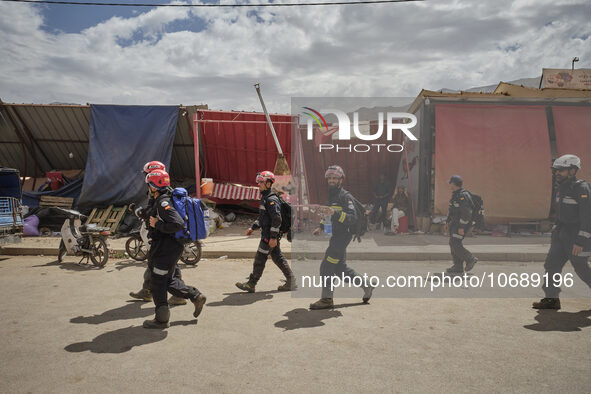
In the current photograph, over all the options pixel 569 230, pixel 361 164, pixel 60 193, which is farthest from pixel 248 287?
pixel 60 193

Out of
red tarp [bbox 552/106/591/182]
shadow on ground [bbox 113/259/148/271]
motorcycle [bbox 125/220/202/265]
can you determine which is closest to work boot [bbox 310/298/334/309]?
motorcycle [bbox 125/220/202/265]

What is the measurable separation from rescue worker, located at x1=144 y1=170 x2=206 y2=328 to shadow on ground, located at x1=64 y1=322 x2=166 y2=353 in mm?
162

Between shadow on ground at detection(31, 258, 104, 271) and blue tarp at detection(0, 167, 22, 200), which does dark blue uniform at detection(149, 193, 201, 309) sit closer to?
shadow on ground at detection(31, 258, 104, 271)

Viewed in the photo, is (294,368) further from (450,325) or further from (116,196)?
(116,196)

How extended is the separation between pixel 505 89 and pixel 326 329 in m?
13.5

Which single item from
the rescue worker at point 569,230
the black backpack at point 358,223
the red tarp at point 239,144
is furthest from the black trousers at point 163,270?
the red tarp at point 239,144

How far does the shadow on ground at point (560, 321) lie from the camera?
459 cm

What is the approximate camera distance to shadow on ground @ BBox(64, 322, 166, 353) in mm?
4062

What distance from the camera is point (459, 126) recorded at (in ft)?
27.8

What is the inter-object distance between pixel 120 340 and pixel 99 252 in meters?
4.45

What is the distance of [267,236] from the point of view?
245 inches

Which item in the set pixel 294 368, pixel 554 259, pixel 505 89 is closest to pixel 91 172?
pixel 294 368

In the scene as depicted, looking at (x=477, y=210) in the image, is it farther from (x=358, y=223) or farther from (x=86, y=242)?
(x=86, y=242)

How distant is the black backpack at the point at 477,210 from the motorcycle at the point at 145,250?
502 cm
